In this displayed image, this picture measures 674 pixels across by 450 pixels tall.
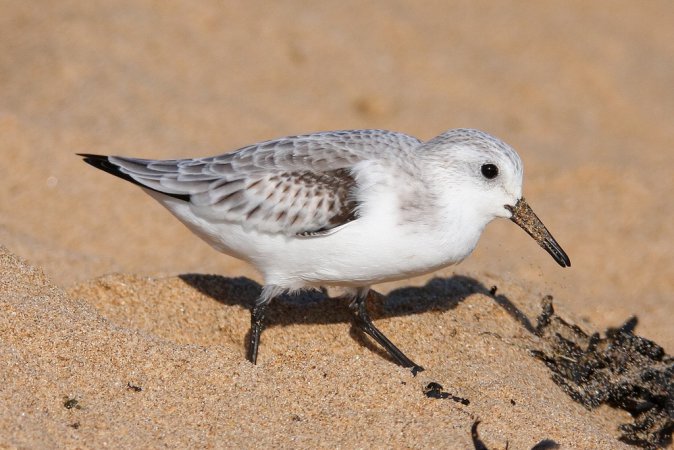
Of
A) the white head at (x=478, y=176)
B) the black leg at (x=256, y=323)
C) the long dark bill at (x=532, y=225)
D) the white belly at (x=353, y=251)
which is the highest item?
the white head at (x=478, y=176)

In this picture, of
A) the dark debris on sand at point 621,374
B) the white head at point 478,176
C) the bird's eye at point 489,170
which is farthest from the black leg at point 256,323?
the dark debris on sand at point 621,374

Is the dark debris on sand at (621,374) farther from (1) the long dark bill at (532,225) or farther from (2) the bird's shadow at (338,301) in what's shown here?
(1) the long dark bill at (532,225)

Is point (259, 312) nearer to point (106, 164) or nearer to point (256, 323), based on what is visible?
point (256, 323)

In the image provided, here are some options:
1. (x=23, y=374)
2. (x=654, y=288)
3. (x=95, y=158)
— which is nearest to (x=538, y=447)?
(x=23, y=374)

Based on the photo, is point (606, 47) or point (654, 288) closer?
point (654, 288)

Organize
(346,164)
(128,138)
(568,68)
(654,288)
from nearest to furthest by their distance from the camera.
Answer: (346,164)
(654,288)
(128,138)
(568,68)

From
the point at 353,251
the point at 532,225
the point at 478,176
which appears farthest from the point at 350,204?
the point at 532,225

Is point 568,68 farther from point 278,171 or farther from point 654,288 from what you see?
point 278,171
